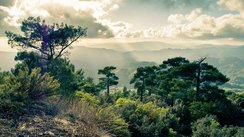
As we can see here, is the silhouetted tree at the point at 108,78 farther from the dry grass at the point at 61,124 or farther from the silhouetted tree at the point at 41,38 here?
the dry grass at the point at 61,124

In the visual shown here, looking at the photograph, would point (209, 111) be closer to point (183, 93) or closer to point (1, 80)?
point (183, 93)

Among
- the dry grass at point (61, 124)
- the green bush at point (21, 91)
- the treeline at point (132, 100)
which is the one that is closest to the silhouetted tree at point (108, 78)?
the treeline at point (132, 100)

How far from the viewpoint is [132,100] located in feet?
117

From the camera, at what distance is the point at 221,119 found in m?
29.8

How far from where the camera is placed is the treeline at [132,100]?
799cm

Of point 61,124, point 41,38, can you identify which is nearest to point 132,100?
point 41,38

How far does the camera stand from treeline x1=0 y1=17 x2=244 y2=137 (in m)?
7.99

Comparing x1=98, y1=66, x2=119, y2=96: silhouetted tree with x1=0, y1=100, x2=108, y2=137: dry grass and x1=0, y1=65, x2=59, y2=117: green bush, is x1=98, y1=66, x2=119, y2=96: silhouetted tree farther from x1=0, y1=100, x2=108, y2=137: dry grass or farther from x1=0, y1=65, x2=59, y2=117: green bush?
x1=0, y1=100, x2=108, y2=137: dry grass

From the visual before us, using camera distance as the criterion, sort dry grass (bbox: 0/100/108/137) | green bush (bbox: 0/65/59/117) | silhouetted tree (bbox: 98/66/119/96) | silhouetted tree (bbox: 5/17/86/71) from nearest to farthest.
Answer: dry grass (bbox: 0/100/108/137) < green bush (bbox: 0/65/59/117) < silhouetted tree (bbox: 5/17/86/71) < silhouetted tree (bbox: 98/66/119/96)

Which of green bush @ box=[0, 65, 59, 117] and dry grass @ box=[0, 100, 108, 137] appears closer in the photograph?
dry grass @ box=[0, 100, 108, 137]

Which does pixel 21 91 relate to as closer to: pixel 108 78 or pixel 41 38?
pixel 41 38

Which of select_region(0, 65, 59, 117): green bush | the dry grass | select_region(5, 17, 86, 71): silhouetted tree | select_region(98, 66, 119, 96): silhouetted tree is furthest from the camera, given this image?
select_region(98, 66, 119, 96): silhouetted tree

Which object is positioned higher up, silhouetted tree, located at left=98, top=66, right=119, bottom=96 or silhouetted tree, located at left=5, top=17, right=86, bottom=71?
silhouetted tree, located at left=5, top=17, right=86, bottom=71

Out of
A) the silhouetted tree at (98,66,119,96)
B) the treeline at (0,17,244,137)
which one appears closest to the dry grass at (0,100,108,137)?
the treeline at (0,17,244,137)
